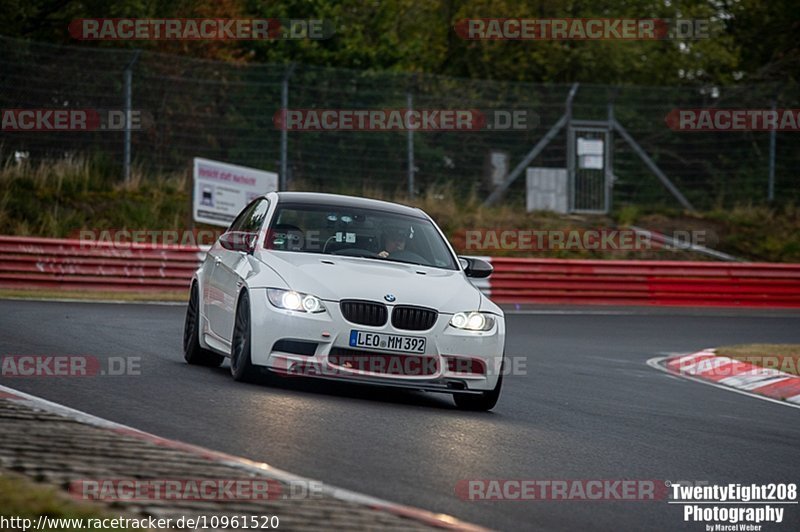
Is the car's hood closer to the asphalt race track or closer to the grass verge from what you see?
the asphalt race track

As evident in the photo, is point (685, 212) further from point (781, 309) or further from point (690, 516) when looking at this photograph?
point (690, 516)

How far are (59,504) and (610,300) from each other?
21.2 metres

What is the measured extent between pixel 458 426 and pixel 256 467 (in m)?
2.94

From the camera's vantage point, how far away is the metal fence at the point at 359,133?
85.8ft

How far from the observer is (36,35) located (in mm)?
31219

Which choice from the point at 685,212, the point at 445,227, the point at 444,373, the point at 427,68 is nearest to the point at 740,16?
the point at 427,68

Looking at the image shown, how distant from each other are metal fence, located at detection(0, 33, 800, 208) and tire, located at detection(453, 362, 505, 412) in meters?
17.1

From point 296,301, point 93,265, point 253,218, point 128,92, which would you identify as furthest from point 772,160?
point 296,301

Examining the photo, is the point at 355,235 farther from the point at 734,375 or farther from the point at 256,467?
the point at 734,375

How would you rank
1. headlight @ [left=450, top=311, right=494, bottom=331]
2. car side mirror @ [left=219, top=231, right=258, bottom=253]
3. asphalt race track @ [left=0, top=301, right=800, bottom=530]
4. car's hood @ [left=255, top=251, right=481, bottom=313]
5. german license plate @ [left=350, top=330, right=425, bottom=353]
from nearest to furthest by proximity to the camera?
1. asphalt race track @ [left=0, top=301, right=800, bottom=530]
2. german license plate @ [left=350, top=330, right=425, bottom=353]
3. car's hood @ [left=255, top=251, right=481, bottom=313]
4. headlight @ [left=450, top=311, right=494, bottom=331]
5. car side mirror @ [left=219, top=231, right=258, bottom=253]

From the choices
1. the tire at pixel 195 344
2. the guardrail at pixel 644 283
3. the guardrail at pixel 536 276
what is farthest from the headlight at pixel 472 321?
the guardrail at pixel 644 283

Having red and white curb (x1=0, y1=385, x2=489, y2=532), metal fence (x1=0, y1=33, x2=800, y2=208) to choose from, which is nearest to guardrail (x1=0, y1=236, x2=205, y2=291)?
metal fence (x1=0, y1=33, x2=800, y2=208)

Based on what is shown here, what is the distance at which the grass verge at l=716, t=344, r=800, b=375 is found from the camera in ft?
49.6

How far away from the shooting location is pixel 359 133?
1109 inches
